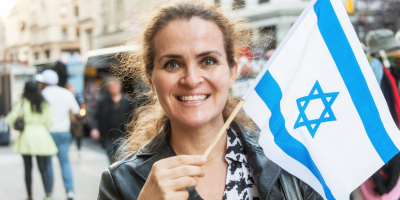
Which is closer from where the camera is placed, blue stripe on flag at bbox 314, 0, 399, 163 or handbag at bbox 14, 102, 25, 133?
blue stripe on flag at bbox 314, 0, 399, 163

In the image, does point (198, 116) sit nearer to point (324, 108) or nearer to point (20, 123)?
point (324, 108)

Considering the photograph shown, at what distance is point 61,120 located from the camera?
237 inches

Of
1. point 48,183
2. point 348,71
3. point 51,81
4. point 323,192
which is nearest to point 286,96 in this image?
point 348,71

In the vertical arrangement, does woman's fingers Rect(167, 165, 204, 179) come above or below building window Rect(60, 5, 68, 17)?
below

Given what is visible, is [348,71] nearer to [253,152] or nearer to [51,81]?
[253,152]

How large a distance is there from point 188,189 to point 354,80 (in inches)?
33.7

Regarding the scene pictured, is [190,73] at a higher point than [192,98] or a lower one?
higher

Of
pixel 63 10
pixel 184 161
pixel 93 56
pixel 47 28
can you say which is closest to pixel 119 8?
pixel 93 56

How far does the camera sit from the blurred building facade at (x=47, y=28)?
1661 inches

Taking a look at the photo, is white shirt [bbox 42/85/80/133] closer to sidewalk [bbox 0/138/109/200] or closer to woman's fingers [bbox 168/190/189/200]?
sidewalk [bbox 0/138/109/200]

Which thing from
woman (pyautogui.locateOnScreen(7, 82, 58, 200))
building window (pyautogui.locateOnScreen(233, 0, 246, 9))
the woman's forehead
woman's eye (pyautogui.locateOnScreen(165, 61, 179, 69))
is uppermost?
building window (pyautogui.locateOnScreen(233, 0, 246, 9))

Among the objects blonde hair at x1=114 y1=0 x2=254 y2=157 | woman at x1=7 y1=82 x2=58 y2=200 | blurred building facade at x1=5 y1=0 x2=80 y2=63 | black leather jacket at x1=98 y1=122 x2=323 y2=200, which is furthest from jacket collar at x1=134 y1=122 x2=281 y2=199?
blurred building facade at x1=5 y1=0 x2=80 y2=63

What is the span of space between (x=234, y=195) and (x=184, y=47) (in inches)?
26.6

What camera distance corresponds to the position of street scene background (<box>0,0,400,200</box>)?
8.13 ft
